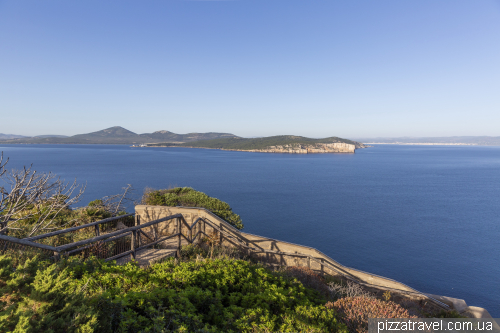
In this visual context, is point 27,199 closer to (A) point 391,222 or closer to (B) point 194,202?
(B) point 194,202

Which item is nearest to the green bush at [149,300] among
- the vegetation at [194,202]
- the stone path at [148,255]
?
the stone path at [148,255]

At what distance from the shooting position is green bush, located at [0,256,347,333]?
120 inches

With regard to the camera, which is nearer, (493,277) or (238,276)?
(238,276)

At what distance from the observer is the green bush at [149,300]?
3.05 m

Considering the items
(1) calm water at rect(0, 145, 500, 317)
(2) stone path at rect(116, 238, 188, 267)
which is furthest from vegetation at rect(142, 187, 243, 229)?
(1) calm water at rect(0, 145, 500, 317)

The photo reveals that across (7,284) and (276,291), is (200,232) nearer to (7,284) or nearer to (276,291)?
(276,291)

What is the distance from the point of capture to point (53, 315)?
2.95m

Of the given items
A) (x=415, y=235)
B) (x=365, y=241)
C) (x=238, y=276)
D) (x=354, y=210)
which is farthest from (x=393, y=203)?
(x=238, y=276)

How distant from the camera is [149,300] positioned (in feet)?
13.6

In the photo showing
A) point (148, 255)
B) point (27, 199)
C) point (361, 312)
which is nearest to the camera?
point (361, 312)

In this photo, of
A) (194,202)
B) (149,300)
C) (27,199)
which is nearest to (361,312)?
(149,300)

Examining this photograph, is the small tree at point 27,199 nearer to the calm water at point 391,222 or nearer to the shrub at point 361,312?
the shrub at point 361,312

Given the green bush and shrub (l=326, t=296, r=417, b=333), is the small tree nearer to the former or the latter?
the green bush

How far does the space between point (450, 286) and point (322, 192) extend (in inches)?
1372
